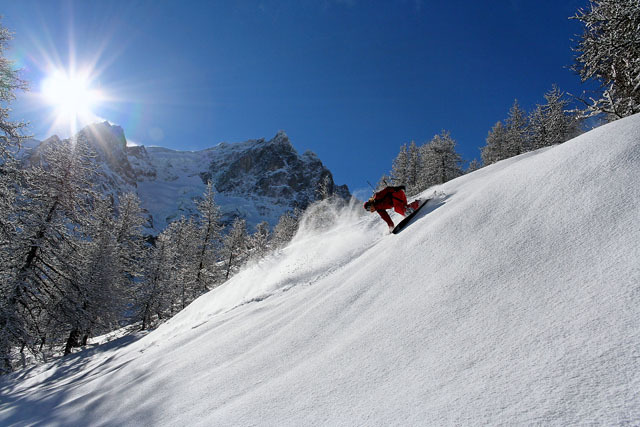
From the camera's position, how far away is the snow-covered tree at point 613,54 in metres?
8.77

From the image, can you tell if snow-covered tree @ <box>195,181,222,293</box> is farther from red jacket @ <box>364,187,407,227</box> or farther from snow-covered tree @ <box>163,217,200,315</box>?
red jacket @ <box>364,187,407,227</box>

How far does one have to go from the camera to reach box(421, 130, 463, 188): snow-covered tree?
3462cm

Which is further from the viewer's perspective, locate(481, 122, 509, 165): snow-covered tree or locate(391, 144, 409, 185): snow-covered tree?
locate(391, 144, 409, 185): snow-covered tree

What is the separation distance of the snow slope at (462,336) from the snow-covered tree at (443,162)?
3129 centimetres

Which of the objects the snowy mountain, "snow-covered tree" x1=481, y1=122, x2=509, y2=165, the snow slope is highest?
the snowy mountain

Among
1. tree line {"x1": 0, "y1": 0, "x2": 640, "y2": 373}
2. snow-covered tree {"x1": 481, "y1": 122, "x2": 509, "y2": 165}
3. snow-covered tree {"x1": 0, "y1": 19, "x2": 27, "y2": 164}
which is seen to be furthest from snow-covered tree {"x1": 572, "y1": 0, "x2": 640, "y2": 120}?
snow-covered tree {"x1": 481, "y1": 122, "x2": 509, "y2": 165}

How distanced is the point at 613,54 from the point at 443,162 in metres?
26.1

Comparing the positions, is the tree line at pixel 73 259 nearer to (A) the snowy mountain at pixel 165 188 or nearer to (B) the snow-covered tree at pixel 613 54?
(B) the snow-covered tree at pixel 613 54

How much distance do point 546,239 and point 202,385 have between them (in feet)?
14.6

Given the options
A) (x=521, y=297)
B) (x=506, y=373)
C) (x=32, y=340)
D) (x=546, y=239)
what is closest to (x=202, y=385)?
(x=506, y=373)

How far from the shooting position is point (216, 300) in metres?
10.4

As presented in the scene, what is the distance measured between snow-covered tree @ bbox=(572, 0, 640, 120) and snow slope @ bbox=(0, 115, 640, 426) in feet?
20.0

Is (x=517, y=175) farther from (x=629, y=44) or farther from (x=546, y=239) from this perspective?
(x=629, y=44)

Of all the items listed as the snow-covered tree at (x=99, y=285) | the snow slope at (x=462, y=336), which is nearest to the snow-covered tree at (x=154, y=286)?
the snow-covered tree at (x=99, y=285)
